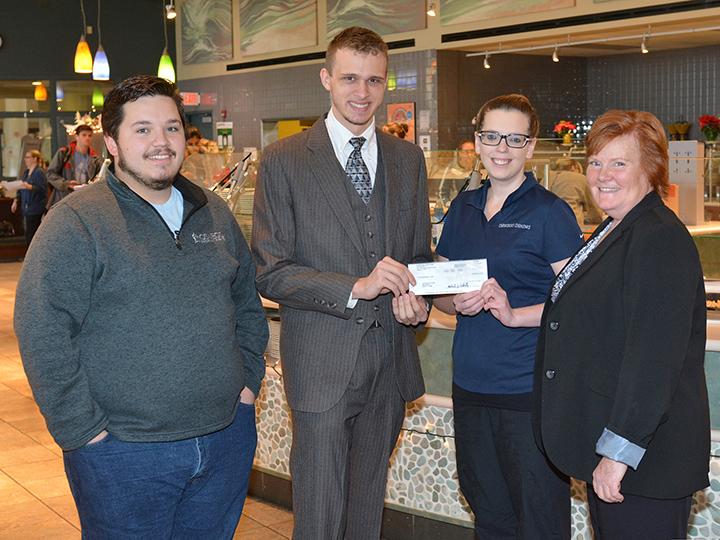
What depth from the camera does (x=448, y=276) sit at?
286 cm

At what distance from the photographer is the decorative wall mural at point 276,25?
15.4 m

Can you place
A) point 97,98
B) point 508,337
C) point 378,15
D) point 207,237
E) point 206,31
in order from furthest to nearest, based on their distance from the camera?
point 97,98 < point 206,31 < point 378,15 < point 508,337 < point 207,237

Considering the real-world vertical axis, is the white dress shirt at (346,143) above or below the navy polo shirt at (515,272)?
above

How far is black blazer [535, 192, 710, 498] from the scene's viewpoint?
2275 millimetres

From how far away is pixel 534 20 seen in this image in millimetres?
12039

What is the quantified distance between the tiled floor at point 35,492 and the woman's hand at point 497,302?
80.9 inches

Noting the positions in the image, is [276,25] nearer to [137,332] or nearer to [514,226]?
[514,226]

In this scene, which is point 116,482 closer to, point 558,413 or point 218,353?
point 218,353

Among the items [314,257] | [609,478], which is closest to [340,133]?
[314,257]

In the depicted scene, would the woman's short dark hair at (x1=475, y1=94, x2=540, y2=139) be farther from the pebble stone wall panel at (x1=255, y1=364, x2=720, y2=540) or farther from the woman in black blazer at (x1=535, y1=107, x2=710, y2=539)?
the pebble stone wall panel at (x1=255, y1=364, x2=720, y2=540)

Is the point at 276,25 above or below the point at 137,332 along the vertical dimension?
above

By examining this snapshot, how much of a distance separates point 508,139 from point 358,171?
18.4 inches

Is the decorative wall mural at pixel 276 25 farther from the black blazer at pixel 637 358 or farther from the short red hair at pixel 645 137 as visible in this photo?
the black blazer at pixel 637 358

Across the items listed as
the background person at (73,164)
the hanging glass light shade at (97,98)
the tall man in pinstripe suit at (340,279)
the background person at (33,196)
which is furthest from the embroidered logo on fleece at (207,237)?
the hanging glass light shade at (97,98)
